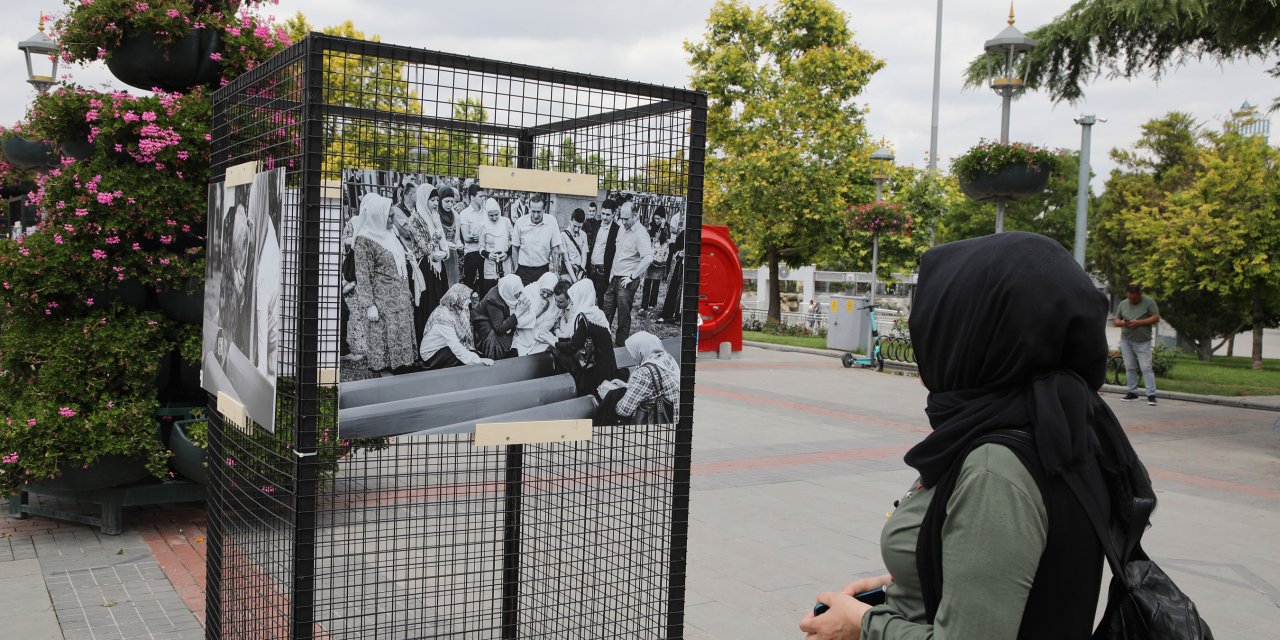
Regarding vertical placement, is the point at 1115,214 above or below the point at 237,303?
above

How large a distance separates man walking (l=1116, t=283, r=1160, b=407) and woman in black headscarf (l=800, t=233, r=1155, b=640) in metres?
13.5

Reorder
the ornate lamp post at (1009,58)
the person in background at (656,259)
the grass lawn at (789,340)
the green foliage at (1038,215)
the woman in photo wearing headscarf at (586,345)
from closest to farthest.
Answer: the woman in photo wearing headscarf at (586,345) < the person in background at (656,259) < the ornate lamp post at (1009,58) < the grass lawn at (789,340) < the green foliage at (1038,215)

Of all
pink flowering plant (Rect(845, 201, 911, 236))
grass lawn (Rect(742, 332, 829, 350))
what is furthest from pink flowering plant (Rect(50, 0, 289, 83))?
grass lawn (Rect(742, 332, 829, 350))

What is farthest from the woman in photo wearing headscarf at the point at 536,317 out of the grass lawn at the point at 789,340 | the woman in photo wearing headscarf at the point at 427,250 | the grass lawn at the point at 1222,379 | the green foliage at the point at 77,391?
the grass lawn at the point at 789,340

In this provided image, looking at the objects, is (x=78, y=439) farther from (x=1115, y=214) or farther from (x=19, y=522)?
(x=1115, y=214)

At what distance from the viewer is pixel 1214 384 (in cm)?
1659

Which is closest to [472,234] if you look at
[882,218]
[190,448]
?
[190,448]

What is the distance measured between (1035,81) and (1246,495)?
880 cm

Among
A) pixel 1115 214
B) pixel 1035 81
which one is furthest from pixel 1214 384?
pixel 1115 214

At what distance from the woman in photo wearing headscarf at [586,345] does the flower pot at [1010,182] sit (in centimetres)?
1097

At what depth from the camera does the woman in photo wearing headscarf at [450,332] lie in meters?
2.60

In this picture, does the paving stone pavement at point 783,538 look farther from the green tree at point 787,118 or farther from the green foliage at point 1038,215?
the green foliage at point 1038,215

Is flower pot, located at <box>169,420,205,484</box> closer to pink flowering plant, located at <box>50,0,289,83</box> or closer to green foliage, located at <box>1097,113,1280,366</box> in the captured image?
pink flowering plant, located at <box>50,0,289,83</box>

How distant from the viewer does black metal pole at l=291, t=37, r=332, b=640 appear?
2463 mm
